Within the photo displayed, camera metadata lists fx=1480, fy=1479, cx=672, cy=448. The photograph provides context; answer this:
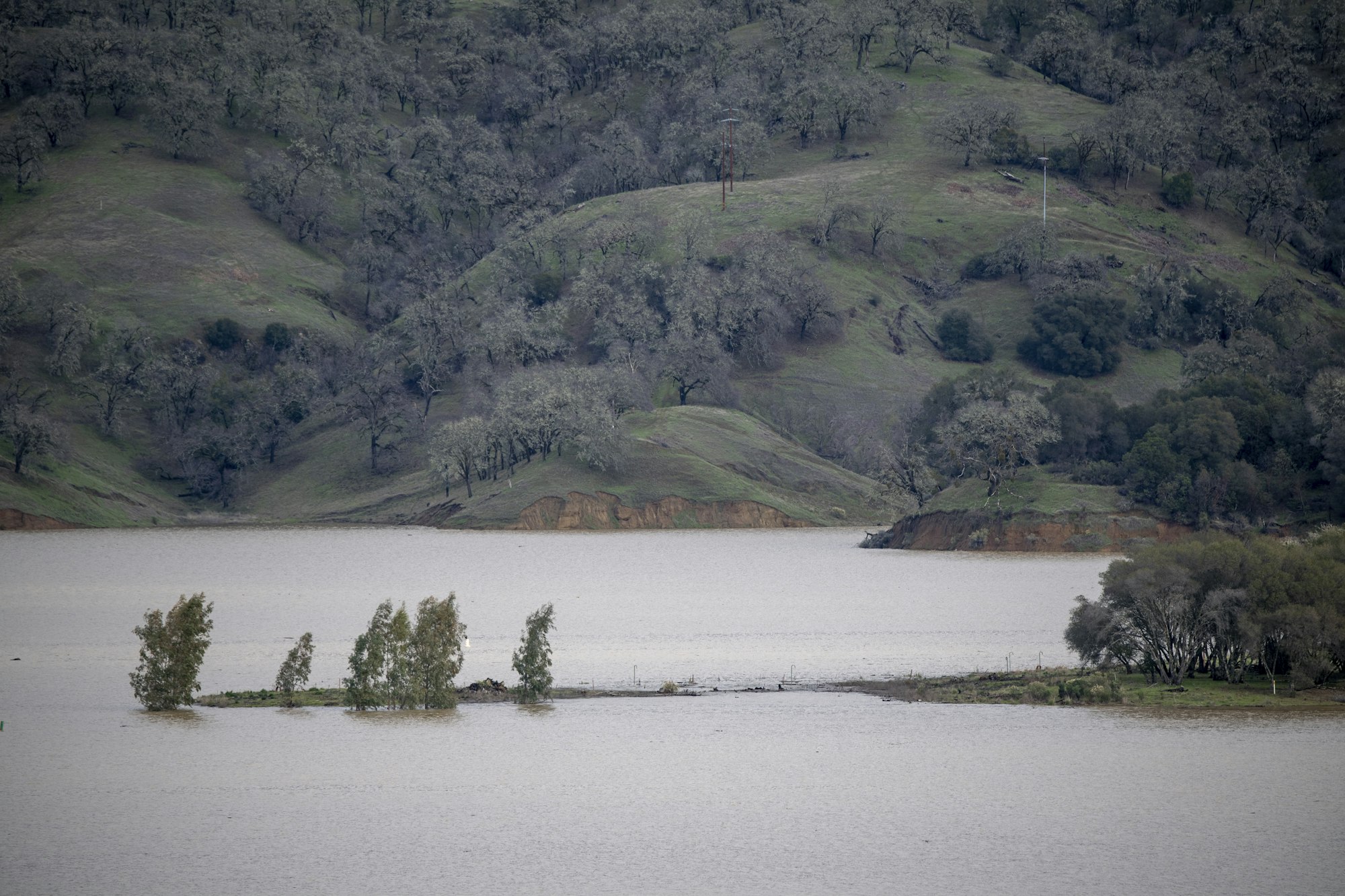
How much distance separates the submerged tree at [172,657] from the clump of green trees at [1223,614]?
115 ft

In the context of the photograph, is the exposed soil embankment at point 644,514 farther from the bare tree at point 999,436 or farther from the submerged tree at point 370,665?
the submerged tree at point 370,665

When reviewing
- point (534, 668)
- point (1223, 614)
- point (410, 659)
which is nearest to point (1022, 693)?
point (1223, 614)

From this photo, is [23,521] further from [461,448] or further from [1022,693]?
[1022,693]

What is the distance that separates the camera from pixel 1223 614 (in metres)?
58.0

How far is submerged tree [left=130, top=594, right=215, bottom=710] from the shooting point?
180 ft

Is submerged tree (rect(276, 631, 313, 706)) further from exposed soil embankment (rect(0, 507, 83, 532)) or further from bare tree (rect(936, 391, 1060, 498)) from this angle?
exposed soil embankment (rect(0, 507, 83, 532))

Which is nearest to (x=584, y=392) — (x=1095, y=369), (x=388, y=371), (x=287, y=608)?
(x=388, y=371)

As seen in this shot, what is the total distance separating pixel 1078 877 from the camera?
36875 millimetres

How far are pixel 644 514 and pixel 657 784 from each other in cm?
11501

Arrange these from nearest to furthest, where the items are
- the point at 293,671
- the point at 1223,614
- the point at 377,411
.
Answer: the point at 293,671, the point at 1223,614, the point at 377,411

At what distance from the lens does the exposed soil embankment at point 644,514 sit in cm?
15850

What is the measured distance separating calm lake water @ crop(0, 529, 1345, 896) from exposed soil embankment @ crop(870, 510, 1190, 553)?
2143 inches

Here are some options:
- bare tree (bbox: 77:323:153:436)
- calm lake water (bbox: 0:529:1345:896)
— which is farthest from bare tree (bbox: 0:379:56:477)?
calm lake water (bbox: 0:529:1345:896)

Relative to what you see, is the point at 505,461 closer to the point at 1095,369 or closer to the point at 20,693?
the point at 1095,369
